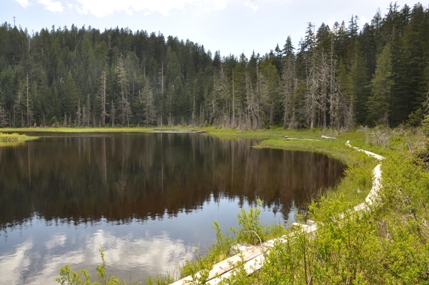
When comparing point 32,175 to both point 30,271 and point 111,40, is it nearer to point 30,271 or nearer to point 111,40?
point 30,271

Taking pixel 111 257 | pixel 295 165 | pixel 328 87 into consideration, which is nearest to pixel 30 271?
pixel 111 257

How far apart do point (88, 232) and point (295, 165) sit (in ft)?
58.4

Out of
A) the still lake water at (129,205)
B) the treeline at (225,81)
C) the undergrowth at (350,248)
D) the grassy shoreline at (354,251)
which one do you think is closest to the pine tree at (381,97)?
the treeline at (225,81)

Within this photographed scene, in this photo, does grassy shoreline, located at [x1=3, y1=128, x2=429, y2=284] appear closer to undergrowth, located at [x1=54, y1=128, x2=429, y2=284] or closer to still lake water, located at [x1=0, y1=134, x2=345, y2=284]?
undergrowth, located at [x1=54, y1=128, x2=429, y2=284]

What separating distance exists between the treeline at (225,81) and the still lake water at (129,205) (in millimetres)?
20267

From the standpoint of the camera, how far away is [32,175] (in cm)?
2114

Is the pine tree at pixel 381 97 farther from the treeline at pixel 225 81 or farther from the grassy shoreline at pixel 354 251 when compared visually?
the grassy shoreline at pixel 354 251

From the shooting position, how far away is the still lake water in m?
9.29

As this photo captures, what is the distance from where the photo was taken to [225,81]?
83.1m

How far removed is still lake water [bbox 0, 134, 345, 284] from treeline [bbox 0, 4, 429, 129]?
2027 cm

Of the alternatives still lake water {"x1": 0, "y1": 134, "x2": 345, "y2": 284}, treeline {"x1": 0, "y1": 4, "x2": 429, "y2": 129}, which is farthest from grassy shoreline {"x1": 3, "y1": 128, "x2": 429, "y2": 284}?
treeline {"x1": 0, "y1": 4, "x2": 429, "y2": 129}

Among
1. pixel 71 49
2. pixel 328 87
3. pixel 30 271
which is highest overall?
pixel 71 49

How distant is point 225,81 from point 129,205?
71.1 meters

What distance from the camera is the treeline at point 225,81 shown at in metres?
48.2
